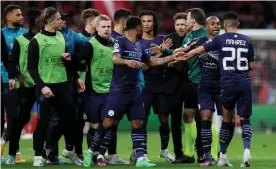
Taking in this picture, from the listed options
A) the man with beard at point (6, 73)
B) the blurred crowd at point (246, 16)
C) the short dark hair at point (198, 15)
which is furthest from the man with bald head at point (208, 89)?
the blurred crowd at point (246, 16)

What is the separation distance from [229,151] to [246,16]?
49.9 ft

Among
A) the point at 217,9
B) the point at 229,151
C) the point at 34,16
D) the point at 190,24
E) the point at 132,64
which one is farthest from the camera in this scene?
the point at 217,9

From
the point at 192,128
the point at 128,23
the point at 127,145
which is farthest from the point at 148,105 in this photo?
the point at 127,145

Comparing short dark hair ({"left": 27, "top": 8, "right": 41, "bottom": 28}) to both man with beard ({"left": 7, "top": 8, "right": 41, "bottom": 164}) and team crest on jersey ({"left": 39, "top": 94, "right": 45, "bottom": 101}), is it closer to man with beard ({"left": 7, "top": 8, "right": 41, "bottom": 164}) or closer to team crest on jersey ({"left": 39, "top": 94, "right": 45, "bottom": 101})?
man with beard ({"left": 7, "top": 8, "right": 41, "bottom": 164})

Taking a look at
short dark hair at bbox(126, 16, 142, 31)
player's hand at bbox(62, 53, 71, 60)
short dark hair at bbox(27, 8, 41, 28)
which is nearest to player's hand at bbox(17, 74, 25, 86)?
short dark hair at bbox(27, 8, 41, 28)

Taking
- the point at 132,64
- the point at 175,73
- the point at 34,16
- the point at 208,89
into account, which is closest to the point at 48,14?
the point at 34,16

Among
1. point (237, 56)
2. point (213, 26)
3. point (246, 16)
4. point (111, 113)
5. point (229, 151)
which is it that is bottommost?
point (229, 151)

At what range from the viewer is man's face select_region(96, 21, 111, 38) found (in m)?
14.6

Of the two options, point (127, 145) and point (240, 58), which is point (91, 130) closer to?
point (240, 58)

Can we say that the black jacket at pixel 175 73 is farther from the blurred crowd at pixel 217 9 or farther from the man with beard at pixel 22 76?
the blurred crowd at pixel 217 9

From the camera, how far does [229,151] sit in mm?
18312

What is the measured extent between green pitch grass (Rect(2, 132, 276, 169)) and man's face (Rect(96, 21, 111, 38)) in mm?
2113

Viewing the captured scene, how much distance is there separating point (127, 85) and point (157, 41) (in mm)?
1479

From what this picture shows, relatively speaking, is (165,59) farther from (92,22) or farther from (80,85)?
(92,22)
